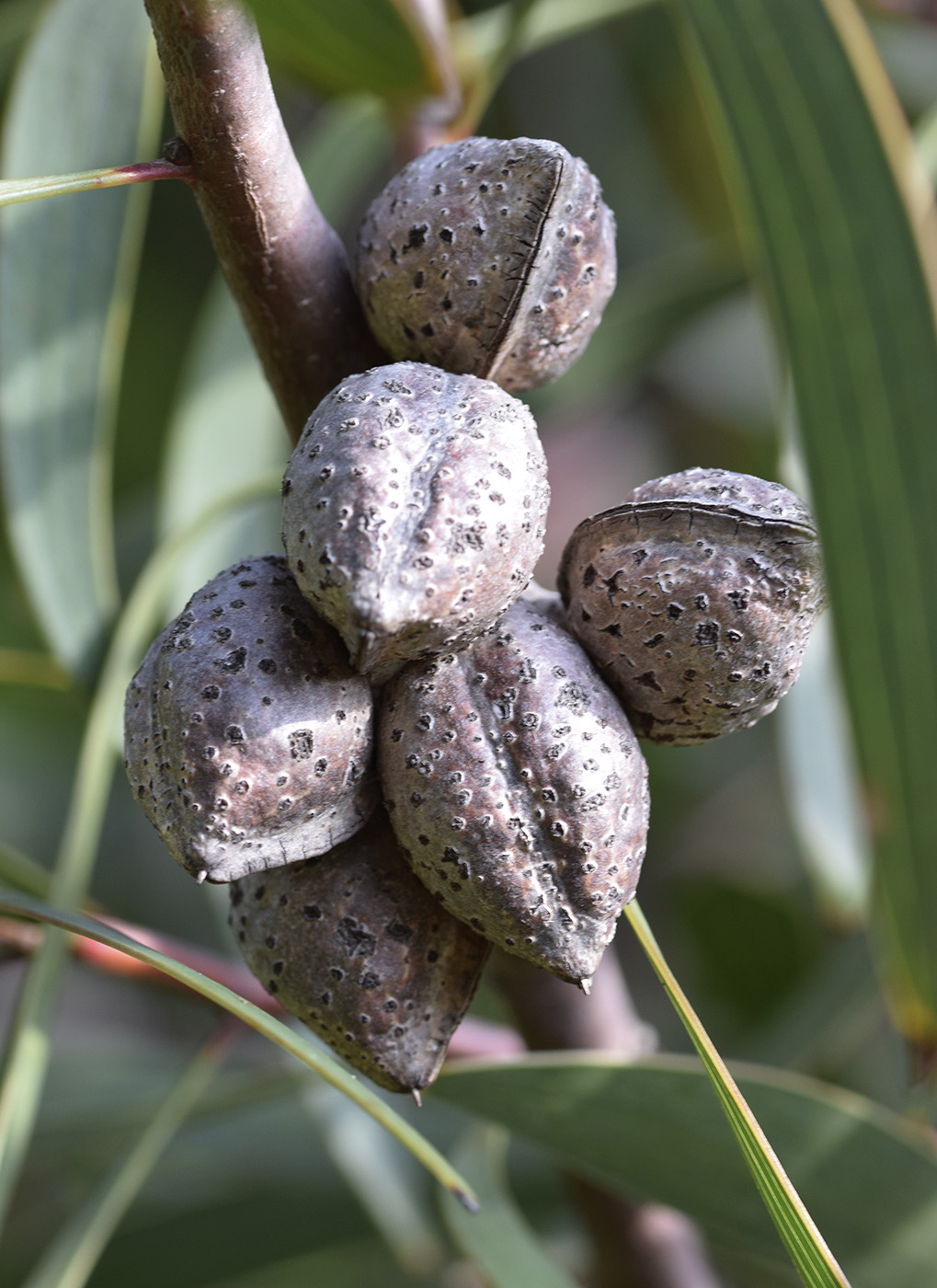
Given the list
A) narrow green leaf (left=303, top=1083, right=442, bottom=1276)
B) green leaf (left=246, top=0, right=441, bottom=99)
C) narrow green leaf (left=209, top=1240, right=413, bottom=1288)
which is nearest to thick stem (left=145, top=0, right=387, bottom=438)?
green leaf (left=246, top=0, right=441, bottom=99)

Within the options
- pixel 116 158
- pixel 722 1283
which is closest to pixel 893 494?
pixel 116 158

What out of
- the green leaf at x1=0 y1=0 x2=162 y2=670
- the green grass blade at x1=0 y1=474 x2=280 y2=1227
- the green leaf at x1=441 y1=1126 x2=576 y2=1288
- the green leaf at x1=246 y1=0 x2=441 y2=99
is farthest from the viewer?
the green leaf at x1=0 y1=0 x2=162 y2=670

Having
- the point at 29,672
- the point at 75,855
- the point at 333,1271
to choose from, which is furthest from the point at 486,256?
the point at 333,1271

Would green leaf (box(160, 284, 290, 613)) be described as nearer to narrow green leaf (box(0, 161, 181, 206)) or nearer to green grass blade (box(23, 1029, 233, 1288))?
green grass blade (box(23, 1029, 233, 1288))

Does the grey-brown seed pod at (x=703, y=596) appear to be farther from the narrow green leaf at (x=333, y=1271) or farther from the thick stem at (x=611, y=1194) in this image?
the narrow green leaf at (x=333, y=1271)

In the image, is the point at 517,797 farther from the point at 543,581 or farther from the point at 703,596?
the point at 543,581

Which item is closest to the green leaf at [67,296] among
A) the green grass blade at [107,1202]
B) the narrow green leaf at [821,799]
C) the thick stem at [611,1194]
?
the green grass blade at [107,1202]
